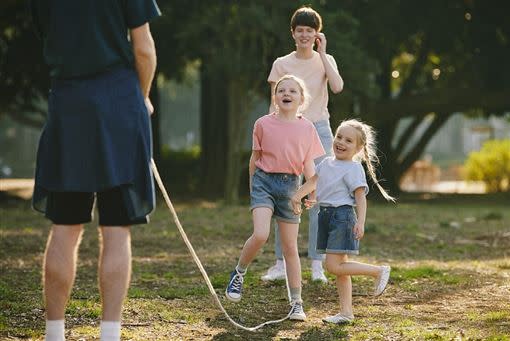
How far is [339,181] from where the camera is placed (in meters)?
5.80

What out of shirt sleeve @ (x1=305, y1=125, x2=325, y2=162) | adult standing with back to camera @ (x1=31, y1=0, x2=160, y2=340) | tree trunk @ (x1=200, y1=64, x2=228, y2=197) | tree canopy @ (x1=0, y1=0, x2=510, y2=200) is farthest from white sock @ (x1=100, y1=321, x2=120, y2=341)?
tree trunk @ (x1=200, y1=64, x2=228, y2=197)

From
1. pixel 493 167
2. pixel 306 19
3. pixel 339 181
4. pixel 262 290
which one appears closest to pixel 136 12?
pixel 339 181

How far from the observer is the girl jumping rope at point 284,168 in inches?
237

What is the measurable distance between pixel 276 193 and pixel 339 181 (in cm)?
46

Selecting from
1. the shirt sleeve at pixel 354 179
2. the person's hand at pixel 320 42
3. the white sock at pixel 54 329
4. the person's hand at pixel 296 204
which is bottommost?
the white sock at pixel 54 329

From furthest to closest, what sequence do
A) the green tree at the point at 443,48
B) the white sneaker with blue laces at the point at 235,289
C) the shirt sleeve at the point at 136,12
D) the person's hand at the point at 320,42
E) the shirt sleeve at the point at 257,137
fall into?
the green tree at the point at 443,48 < the person's hand at the point at 320,42 < the white sneaker with blue laces at the point at 235,289 < the shirt sleeve at the point at 257,137 < the shirt sleeve at the point at 136,12

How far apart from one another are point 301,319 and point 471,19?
17555mm

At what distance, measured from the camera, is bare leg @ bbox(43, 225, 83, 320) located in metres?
4.40

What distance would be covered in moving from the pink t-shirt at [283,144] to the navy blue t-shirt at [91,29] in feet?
6.11

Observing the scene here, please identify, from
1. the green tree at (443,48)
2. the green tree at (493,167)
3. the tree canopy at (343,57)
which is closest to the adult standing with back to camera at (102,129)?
the tree canopy at (343,57)

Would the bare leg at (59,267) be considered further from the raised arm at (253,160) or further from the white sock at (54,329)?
the raised arm at (253,160)

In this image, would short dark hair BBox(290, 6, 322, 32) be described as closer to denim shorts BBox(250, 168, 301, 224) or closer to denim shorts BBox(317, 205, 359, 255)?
denim shorts BBox(250, 168, 301, 224)

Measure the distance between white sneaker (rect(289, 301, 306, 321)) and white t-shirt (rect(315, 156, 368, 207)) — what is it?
0.65 metres

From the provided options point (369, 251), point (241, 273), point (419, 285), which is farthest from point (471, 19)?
point (241, 273)
